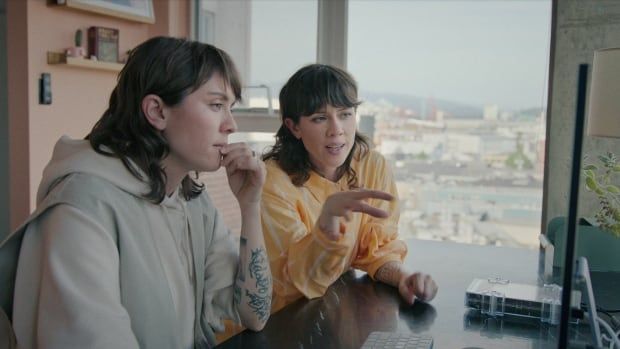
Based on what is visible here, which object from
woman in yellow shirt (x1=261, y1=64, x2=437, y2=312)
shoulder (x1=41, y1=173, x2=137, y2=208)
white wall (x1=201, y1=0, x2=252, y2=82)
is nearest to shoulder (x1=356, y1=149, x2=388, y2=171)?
woman in yellow shirt (x1=261, y1=64, x2=437, y2=312)

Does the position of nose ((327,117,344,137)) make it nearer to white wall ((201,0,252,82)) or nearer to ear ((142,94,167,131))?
ear ((142,94,167,131))

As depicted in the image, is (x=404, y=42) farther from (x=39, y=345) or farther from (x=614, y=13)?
(x=39, y=345)

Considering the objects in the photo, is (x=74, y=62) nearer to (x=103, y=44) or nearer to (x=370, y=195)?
(x=103, y=44)

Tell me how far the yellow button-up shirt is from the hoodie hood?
16.5 inches

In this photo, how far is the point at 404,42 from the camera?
371 cm

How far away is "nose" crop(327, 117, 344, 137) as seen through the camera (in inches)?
68.5

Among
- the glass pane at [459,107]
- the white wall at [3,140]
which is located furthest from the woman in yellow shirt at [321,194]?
the white wall at [3,140]

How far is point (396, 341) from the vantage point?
110 centimetres

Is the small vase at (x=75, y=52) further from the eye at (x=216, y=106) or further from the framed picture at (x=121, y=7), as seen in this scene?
the eye at (x=216, y=106)

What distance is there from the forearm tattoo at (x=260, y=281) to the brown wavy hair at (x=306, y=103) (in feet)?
1.29

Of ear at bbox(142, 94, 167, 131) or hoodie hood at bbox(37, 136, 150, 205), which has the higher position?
ear at bbox(142, 94, 167, 131)

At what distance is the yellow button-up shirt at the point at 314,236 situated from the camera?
1.42 metres

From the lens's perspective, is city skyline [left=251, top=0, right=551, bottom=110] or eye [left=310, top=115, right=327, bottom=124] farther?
city skyline [left=251, top=0, right=551, bottom=110]

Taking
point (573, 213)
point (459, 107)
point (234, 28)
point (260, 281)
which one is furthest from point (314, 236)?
point (234, 28)
